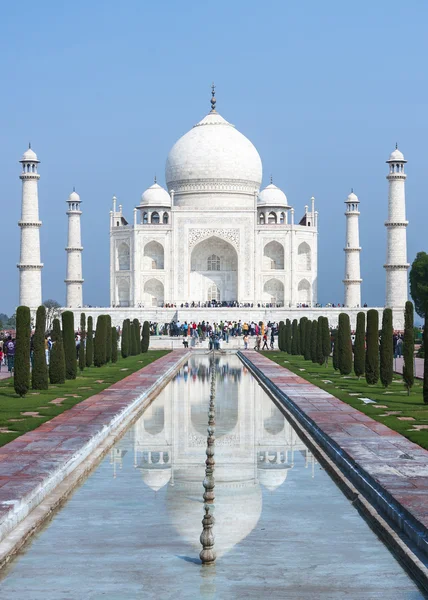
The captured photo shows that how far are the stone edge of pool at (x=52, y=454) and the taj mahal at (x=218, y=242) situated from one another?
88.6 feet

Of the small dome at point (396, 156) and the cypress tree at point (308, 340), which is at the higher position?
the small dome at point (396, 156)

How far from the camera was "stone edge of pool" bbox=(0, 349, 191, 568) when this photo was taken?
5.39m

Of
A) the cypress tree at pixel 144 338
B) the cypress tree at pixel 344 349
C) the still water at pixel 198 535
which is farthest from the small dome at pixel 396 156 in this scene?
the still water at pixel 198 535

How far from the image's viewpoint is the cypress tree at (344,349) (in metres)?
17.6

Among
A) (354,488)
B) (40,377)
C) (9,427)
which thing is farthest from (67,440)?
(40,377)

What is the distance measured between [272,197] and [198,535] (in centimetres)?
3985

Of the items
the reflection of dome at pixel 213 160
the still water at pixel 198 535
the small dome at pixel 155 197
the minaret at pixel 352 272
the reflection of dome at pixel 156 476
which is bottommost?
the still water at pixel 198 535

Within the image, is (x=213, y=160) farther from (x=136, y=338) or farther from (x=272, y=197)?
(x=136, y=338)

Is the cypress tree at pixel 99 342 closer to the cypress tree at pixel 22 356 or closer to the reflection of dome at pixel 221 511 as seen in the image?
the cypress tree at pixel 22 356

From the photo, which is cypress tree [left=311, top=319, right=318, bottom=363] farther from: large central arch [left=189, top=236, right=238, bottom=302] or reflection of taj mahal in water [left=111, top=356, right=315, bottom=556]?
large central arch [left=189, top=236, right=238, bottom=302]

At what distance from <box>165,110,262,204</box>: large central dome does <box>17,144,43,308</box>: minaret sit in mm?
7909

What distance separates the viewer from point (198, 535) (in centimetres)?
521

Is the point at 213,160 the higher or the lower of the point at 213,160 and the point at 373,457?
the higher

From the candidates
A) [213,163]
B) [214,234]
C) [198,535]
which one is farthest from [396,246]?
[198,535]
